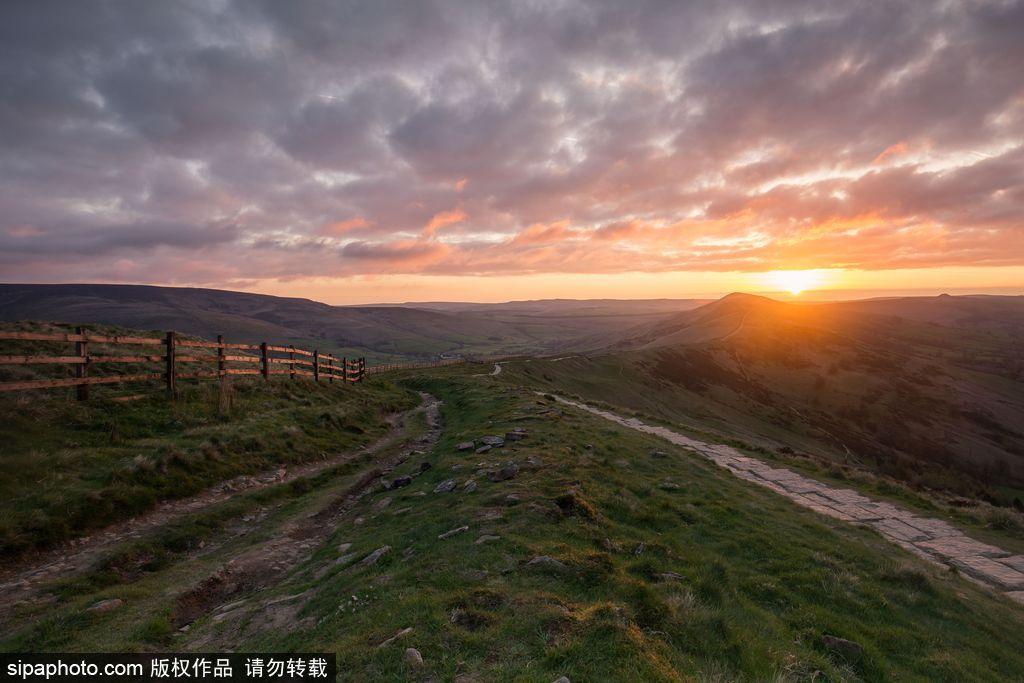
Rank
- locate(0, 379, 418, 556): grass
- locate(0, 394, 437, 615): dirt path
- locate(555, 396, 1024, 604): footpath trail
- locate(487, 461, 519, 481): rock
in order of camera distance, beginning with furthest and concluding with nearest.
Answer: locate(487, 461, 519, 481): rock
locate(555, 396, 1024, 604): footpath trail
locate(0, 379, 418, 556): grass
locate(0, 394, 437, 615): dirt path

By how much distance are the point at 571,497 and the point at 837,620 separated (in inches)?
217

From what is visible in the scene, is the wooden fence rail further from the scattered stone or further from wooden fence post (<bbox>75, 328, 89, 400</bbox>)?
the scattered stone

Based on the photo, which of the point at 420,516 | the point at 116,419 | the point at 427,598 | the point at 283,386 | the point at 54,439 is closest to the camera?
the point at 427,598

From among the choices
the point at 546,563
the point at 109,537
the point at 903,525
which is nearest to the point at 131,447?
the point at 109,537

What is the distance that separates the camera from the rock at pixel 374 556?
9422 millimetres

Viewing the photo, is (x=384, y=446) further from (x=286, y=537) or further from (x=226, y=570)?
(x=226, y=570)

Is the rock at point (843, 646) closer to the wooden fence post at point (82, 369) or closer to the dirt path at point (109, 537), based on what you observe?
the dirt path at point (109, 537)

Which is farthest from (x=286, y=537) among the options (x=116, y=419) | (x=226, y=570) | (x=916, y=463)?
(x=916, y=463)

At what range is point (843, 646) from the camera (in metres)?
7.64

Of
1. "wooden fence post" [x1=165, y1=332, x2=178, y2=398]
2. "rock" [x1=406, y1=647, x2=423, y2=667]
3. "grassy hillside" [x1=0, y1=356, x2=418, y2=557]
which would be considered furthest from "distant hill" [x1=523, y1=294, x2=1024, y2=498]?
"rock" [x1=406, y1=647, x2=423, y2=667]

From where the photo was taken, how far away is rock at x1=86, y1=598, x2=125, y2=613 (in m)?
8.43

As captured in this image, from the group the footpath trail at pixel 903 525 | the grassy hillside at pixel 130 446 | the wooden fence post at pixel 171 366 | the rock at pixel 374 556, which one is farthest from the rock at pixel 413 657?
the wooden fence post at pixel 171 366

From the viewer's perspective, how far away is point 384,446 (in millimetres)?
23047

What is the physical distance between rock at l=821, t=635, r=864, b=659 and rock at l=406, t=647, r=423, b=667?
661cm
